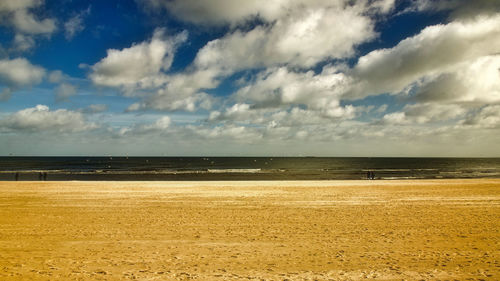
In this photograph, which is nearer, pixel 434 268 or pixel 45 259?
pixel 434 268

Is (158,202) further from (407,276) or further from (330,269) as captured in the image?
(407,276)

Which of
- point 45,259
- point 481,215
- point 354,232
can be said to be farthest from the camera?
point 481,215

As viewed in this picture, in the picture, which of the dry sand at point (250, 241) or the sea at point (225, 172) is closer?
the dry sand at point (250, 241)

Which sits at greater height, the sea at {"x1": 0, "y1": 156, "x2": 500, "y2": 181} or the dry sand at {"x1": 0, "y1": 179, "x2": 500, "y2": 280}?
the dry sand at {"x1": 0, "y1": 179, "x2": 500, "y2": 280}

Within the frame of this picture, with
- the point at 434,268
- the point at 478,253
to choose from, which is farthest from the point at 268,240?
the point at 478,253

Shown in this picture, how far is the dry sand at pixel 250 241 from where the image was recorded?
25.9ft

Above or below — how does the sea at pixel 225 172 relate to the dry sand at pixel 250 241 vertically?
below

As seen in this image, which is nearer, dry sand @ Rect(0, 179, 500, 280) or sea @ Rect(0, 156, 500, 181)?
dry sand @ Rect(0, 179, 500, 280)

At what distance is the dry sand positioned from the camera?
7.90 meters

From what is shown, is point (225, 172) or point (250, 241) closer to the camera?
point (250, 241)

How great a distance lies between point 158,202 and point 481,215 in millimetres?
17709

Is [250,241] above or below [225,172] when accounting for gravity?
above

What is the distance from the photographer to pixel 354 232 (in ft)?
39.4

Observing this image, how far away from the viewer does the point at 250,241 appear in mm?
10781
